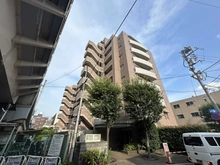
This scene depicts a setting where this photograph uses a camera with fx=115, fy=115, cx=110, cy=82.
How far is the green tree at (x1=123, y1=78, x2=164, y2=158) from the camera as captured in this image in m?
10.5

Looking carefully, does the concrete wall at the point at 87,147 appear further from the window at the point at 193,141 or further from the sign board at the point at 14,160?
the window at the point at 193,141

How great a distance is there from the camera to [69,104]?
31.9 meters

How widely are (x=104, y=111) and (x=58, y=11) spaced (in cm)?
799

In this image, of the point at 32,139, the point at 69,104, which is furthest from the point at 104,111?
the point at 69,104

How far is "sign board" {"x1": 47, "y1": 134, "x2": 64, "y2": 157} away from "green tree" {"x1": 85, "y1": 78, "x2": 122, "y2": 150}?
3337 millimetres

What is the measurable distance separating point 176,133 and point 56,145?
10.9 m

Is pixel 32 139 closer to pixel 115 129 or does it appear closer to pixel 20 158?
pixel 20 158

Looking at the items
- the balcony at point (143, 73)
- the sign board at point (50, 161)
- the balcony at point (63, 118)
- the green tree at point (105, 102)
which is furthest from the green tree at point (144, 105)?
the balcony at point (63, 118)

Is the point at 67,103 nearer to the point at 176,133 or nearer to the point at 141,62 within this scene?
the point at 141,62

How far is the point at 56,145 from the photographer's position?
797 centimetres

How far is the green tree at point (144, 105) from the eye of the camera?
1046cm

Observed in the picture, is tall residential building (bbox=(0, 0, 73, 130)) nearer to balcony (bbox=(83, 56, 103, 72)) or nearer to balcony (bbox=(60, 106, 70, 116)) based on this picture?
balcony (bbox=(83, 56, 103, 72))

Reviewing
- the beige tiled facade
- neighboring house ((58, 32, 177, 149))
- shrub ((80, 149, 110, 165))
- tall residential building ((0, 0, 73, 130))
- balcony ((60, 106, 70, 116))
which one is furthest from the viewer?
balcony ((60, 106, 70, 116))

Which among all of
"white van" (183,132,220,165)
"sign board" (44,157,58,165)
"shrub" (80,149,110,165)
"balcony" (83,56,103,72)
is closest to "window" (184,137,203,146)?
"white van" (183,132,220,165)
